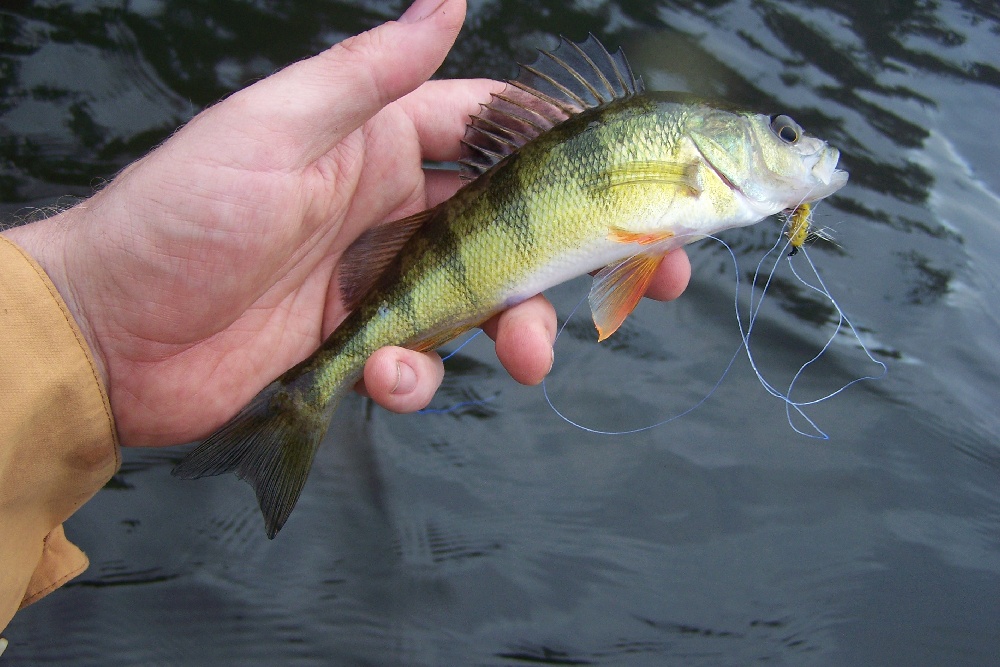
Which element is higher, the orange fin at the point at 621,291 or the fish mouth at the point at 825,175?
the fish mouth at the point at 825,175

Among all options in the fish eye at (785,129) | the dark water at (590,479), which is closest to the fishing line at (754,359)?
the dark water at (590,479)

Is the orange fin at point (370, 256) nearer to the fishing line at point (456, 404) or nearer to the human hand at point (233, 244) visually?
the human hand at point (233, 244)

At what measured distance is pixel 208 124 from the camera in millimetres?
1992

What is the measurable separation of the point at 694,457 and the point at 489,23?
7.97ft

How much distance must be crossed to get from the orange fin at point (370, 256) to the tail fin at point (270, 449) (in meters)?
0.36

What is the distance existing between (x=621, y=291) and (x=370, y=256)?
0.76 metres

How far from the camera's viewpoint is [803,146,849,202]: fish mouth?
211 centimetres

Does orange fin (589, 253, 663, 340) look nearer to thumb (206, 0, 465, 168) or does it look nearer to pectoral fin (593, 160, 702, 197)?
pectoral fin (593, 160, 702, 197)

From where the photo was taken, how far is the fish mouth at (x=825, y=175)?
2.11 metres

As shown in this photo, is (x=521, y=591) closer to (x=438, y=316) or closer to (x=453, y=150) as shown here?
(x=438, y=316)

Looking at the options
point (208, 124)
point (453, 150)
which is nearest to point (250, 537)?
point (208, 124)

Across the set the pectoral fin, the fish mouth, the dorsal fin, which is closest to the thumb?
the dorsal fin

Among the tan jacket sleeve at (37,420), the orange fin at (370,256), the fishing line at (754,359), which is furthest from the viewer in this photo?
the fishing line at (754,359)

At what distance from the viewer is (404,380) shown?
2.05 m
